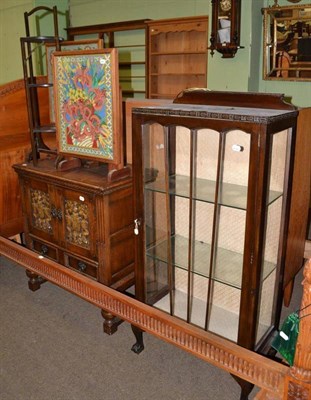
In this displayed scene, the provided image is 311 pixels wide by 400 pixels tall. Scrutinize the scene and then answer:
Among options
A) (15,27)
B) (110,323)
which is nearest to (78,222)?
(110,323)

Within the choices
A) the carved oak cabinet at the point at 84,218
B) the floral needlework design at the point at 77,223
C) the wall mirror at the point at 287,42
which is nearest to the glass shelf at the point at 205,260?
→ the carved oak cabinet at the point at 84,218

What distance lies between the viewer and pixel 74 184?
228 cm

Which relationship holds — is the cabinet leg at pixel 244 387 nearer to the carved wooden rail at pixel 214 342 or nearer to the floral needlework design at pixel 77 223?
the carved wooden rail at pixel 214 342

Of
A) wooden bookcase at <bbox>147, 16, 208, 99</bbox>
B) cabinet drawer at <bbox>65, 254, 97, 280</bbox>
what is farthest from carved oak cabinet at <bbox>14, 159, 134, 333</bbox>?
wooden bookcase at <bbox>147, 16, 208, 99</bbox>

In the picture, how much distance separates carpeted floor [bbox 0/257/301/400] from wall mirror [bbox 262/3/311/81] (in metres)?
2.98

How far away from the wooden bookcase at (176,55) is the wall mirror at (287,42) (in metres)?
0.79

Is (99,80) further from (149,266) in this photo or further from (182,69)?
(182,69)

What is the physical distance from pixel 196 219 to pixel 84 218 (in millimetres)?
696

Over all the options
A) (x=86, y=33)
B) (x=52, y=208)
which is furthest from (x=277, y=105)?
(x=86, y=33)

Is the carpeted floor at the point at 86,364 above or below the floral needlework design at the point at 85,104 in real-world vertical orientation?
below

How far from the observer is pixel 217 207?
5.74 ft

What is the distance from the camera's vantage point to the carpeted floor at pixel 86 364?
6.27 feet

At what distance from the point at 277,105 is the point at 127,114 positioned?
0.98 metres

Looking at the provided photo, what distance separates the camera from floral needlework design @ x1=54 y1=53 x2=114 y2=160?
6.97ft
